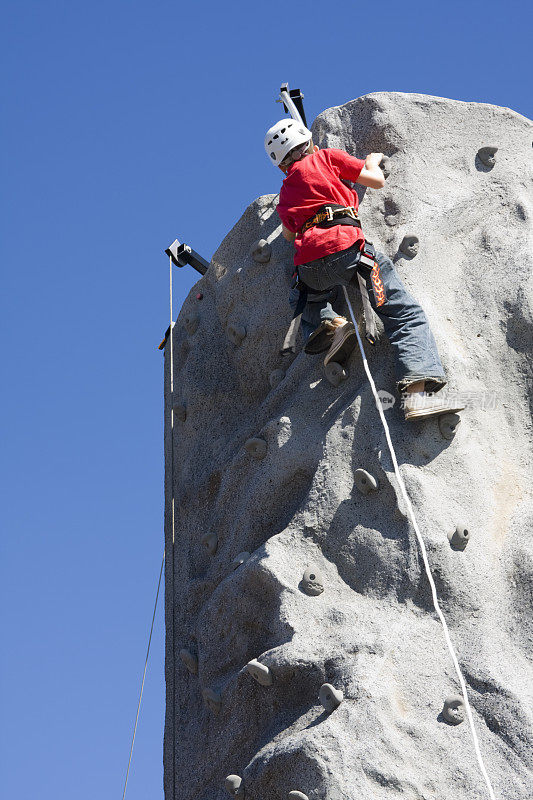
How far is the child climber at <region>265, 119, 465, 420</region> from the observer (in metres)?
5.87

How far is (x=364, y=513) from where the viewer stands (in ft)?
19.1

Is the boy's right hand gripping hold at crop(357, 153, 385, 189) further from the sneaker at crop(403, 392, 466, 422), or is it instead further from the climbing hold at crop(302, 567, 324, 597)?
the climbing hold at crop(302, 567, 324, 597)

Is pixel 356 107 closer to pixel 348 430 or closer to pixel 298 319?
pixel 298 319

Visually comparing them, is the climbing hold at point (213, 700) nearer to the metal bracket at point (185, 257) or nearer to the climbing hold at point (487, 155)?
the metal bracket at point (185, 257)

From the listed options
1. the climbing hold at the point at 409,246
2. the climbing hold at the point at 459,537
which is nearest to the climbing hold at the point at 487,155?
the climbing hold at the point at 409,246

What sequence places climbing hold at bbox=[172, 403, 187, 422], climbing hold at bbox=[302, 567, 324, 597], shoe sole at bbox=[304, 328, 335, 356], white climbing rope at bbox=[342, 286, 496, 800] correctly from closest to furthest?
white climbing rope at bbox=[342, 286, 496, 800] < climbing hold at bbox=[302, 567, 324, 597] < shoe sole at bbox=[304, 328, 335, 356] < climbing hold at bbox=[172, 403, 187, 422]

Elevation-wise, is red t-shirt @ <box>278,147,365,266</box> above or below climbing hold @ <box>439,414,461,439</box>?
above

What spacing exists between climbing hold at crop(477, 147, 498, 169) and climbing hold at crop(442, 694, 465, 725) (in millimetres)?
3495

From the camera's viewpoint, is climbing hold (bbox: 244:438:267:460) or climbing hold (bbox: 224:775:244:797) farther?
climbing hold (bbox: 244:438:267:460)

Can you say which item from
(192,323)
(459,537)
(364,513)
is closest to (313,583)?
(364,513)

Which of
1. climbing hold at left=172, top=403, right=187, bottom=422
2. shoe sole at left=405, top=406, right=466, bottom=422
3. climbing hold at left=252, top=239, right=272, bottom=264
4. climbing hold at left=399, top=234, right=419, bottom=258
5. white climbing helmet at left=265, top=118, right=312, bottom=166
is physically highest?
white climbing helmet at left=265, top=118, right=312, bottom=166

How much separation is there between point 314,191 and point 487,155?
139cm

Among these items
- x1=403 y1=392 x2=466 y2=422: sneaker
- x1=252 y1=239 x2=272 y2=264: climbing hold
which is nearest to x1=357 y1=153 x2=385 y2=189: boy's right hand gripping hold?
x1=252 y1=239 x2=272 y2=264: climbing hold

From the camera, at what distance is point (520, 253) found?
6.54m
